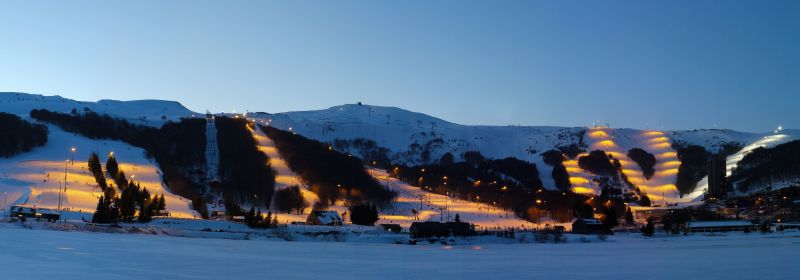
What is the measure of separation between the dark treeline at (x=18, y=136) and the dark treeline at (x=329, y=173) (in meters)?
42.4

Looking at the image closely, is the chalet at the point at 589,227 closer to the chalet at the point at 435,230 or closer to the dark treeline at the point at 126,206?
the chalet at the point at 435,230

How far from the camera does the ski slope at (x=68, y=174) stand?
78375 mm

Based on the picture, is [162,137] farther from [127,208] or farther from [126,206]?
[127,208]

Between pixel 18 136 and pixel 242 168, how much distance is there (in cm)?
3482

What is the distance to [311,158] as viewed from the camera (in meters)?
153

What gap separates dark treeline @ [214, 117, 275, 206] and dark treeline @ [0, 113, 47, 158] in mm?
28718

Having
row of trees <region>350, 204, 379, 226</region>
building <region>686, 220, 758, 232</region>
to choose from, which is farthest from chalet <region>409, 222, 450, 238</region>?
building <region>686, 220, 758, 232</region>

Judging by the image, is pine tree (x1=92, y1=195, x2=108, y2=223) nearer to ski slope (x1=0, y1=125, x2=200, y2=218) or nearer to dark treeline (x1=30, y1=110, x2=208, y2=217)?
ski slope (x1=0, y1=125, x2=200, y2=218)

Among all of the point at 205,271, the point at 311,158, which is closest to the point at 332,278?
the point at 205,271

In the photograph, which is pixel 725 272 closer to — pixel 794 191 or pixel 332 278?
pixel 332 278

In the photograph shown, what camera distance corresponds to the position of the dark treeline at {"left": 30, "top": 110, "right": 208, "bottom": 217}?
128125 millimetres

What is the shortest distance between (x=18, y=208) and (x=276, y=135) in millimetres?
120163

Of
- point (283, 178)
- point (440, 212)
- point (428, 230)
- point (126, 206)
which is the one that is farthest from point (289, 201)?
point (428, 230)

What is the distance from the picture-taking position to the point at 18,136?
115000 mm
